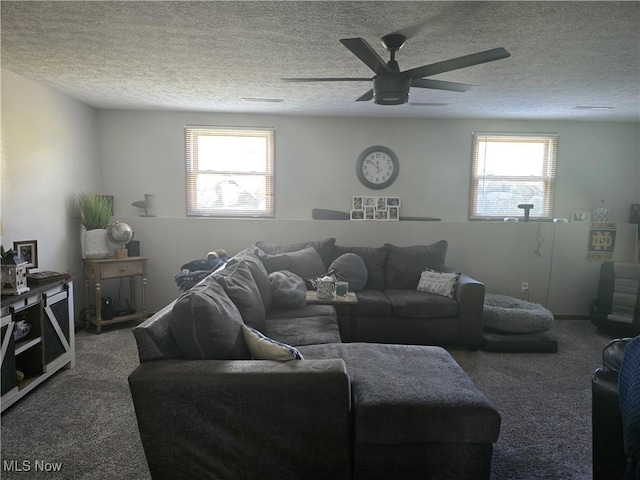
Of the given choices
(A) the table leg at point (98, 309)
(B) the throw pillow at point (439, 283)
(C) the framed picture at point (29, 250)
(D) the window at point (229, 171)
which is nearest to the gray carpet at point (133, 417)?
(A) the table leg at point (98, 309)

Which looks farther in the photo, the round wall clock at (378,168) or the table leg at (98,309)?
the round wall clock at (378,168)

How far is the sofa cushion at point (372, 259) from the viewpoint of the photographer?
14.4 ft

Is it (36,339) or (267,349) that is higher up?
(267,349)

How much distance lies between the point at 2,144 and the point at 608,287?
19.6 feet

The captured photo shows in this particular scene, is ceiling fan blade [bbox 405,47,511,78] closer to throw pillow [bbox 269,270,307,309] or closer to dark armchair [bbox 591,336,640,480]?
dark armchair [bbox 591,336,640,480]

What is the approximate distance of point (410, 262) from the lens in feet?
14.5

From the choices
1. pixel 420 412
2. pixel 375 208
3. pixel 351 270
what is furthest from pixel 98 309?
pixel 420 412

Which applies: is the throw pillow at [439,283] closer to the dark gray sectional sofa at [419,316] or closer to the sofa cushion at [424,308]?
the dark gray sectional sofa at [419,316]

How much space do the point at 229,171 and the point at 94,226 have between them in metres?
1.64

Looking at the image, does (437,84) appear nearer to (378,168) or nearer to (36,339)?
(378,168)

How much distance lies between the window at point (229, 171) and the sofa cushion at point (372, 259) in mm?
1233

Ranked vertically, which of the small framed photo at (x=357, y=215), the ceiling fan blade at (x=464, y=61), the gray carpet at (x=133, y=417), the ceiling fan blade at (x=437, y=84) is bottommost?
the gray carpet at (x=133, y=417)

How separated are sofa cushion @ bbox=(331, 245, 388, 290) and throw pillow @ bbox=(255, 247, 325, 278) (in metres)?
0.33

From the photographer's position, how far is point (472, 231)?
4.90m
